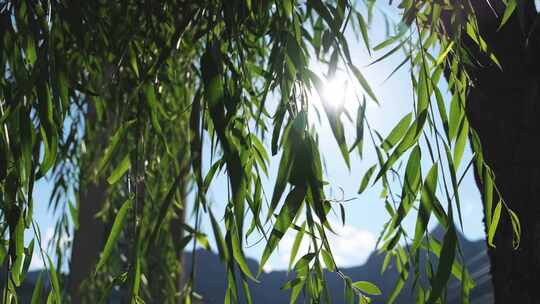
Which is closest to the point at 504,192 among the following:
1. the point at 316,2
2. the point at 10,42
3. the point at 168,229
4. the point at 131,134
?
the point at 316,2

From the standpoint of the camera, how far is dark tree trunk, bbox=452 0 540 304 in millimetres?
1006

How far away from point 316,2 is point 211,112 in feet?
0.85

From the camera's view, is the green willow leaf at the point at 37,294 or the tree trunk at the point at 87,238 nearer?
the green willow leaf at the point at 37,294

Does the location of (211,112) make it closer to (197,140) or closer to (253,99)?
(197,140)

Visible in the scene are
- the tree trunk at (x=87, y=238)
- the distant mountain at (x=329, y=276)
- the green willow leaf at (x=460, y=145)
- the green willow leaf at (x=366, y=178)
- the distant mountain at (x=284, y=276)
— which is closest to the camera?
the green willow leaf at (x=460, y=145)

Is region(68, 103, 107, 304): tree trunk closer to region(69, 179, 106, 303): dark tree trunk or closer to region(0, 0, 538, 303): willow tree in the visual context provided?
region(69, 179, 106, 303): dark tree trunk

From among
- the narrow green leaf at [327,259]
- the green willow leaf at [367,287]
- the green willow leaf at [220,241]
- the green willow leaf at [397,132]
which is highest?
the green willow leaf at [397,132]

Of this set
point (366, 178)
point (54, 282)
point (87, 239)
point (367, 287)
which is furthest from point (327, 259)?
point (87, 239)

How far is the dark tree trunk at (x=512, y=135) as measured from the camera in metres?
1.01

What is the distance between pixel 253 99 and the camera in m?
1.28

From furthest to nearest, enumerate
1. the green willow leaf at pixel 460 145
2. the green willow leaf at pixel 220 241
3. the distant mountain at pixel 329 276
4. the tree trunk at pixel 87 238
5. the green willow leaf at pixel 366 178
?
the distant mountain at pixel 329 276, the tree trunk at pixel 87 238, the green willow leaf at pixel 366 178, the green willow leaf at pixel 460 145, the green willow leaf at pixel 220 241

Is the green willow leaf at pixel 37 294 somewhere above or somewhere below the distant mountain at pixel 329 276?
below

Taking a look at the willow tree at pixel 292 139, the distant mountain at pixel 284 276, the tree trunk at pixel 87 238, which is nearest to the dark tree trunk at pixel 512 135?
the willow tree at pixel 292 139

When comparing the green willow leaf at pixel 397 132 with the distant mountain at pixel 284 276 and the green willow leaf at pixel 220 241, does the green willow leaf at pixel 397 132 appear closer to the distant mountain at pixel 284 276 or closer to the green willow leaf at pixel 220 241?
the green willow leaf at pixel 220 241
